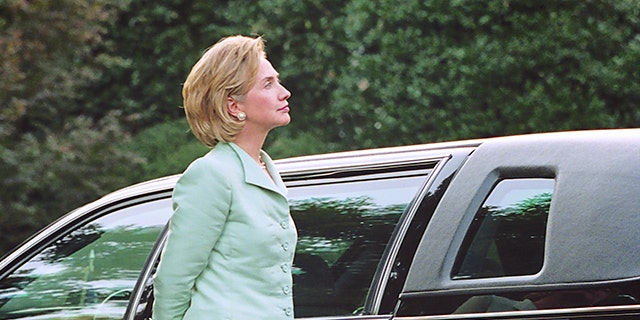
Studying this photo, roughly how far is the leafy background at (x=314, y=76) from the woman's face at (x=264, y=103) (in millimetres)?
7418

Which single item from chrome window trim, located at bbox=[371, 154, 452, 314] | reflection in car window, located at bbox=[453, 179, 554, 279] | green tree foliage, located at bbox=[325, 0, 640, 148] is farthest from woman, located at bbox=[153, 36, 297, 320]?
green tree foliage, located at bbox=[325, 0, 640, 148]

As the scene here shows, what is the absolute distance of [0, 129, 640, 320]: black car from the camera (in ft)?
8.77

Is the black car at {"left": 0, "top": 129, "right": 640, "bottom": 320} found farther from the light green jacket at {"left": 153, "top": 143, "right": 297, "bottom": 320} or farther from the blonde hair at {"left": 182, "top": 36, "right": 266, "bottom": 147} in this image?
the blonde hair at {"left": 182, "top": 36, "right": 266, "bottom": 147}

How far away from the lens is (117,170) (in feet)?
38.6

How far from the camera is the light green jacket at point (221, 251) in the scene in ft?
8.20

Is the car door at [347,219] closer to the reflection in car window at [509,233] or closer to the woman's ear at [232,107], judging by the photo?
the reflection in car window at [509,233]

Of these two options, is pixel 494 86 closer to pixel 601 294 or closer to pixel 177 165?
pixel 177 165

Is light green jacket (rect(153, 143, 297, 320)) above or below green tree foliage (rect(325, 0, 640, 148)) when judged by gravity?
below

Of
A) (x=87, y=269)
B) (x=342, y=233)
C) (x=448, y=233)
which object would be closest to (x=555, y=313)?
(x=448, y=233)

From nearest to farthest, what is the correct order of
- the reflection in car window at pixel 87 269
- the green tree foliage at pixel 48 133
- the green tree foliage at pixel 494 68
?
the reflection in car window at pixel 87 269, the green tree foliage at pixel 494 68, the green tree foliage at pixel 48 133

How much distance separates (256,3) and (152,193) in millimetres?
9554

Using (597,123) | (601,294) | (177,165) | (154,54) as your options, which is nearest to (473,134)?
(597,123)

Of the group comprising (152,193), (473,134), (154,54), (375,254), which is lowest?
(375,254)

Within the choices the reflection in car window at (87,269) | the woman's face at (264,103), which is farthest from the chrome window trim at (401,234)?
the reflection in car window at (87,269)
